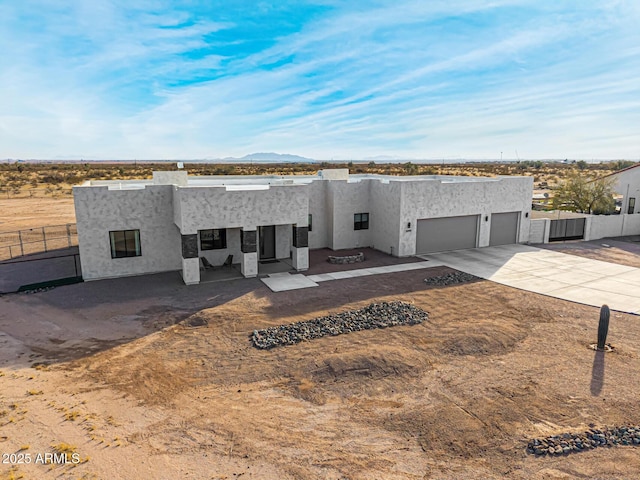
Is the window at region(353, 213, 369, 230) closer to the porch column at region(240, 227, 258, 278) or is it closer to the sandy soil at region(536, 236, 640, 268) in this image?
the porch column at region(240, 227, 258, 278)

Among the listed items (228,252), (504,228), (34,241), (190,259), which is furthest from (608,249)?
(34,241)

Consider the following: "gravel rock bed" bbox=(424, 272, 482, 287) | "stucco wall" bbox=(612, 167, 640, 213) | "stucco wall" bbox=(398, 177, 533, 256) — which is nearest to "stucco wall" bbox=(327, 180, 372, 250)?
"stucco wall" bbox=(398, 177, 533, 256)

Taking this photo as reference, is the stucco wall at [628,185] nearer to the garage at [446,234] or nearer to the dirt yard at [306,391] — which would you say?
the garage at [446,234]

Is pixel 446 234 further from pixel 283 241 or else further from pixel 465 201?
pixel 283 241

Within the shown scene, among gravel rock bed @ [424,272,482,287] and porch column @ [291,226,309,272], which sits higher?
porch column @ [291,226,309,272]

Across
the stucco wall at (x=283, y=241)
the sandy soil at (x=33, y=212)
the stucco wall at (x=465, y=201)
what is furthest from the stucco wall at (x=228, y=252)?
the sandy soil at (x=33, y=212)

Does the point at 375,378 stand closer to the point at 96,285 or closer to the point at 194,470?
the point at 194,470
